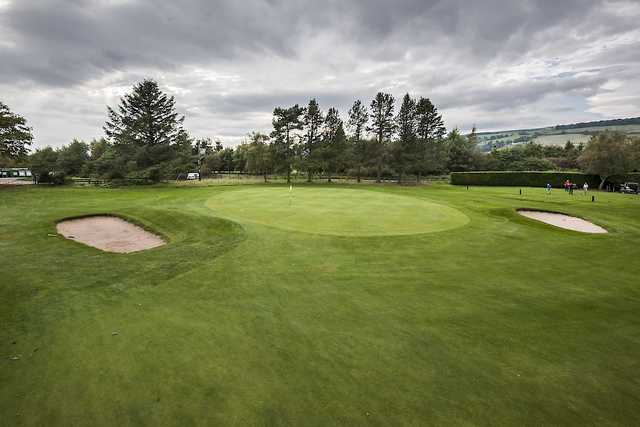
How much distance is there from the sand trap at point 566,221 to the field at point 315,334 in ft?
22.1

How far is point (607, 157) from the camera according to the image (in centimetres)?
4644

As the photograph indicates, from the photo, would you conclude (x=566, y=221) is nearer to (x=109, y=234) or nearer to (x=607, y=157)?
(x=109, y=234)

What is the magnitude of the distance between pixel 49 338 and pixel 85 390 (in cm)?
199

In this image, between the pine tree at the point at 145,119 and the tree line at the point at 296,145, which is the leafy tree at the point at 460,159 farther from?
the pine tree at the point at 145,119

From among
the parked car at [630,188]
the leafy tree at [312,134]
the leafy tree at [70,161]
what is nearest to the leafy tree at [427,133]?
the leafy tree at [312,134]

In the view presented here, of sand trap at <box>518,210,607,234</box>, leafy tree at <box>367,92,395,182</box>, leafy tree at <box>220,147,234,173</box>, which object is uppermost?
leafy tree at <box>367,92,395,182</box>

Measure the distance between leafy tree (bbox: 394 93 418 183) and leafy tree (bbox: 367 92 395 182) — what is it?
162 cm

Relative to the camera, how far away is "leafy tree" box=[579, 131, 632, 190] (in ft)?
150

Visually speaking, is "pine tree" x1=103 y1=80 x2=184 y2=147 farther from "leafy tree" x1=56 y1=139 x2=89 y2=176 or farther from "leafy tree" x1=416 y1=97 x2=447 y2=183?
"leafy tree" x1=416 y1=97 x2=447 y2=183

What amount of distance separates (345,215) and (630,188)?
50.7 meters

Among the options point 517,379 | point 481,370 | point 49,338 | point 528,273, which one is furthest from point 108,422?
point 528,273

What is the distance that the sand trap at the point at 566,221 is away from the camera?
18.0 meters

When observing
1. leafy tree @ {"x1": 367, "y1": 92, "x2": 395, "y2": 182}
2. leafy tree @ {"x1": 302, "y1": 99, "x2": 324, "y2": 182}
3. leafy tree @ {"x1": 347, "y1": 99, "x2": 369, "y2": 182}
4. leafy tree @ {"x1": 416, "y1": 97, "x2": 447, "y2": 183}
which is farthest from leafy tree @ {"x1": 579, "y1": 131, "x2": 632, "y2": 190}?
leafy tree @ {"x1": 302, "y1": 99, "x2": 324, "y2": 182}

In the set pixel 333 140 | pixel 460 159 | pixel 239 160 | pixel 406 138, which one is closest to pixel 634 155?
pixel 406 138
